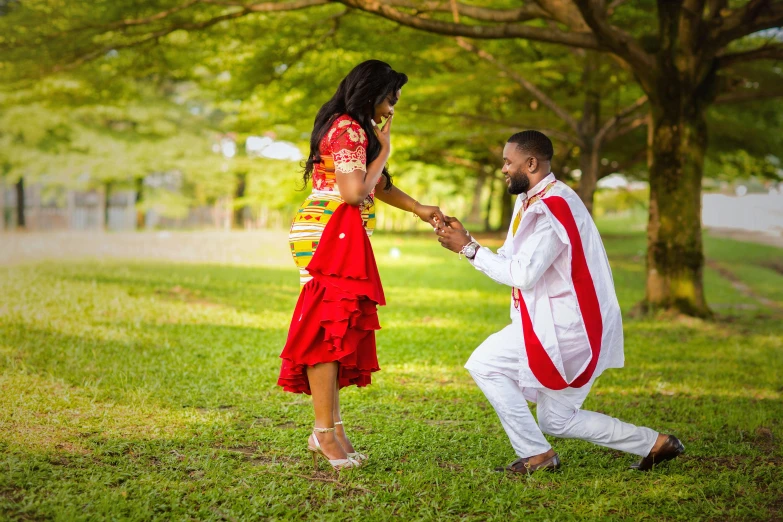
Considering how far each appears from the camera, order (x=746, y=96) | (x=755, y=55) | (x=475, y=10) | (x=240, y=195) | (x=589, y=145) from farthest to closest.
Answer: (x=240, y=195)
(x=589, y=145)
(x=746, y=96)
(x=755, y=55)
(x=475, y=10)

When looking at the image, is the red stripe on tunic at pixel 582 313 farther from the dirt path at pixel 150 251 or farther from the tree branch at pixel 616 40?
the dirt path at pixel 150 251

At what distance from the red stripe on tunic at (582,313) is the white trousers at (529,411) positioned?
10 cm

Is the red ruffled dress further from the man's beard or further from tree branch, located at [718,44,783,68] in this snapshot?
tree branch, located at [718,44,783,68]

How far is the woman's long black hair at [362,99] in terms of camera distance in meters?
4.31

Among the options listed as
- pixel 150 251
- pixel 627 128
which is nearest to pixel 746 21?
pixel 627 128

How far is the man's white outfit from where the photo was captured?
4.23 meters

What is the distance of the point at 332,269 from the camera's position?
4.34 metres

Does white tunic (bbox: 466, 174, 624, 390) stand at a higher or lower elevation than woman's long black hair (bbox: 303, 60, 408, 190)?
lower

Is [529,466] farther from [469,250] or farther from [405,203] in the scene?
[405,203]

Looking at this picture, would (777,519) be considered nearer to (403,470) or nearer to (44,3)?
(403,470)

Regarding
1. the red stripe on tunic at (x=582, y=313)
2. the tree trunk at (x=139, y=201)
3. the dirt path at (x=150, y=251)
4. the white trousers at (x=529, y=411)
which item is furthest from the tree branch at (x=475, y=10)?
the tree trunk at (x=139, y=201)

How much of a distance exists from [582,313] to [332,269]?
4.58ft

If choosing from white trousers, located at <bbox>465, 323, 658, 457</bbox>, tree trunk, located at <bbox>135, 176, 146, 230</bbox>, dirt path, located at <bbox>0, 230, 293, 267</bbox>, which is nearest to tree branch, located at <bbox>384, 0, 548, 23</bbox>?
white trousers, located at <bbox>465, 323, 658, 457</bbox>

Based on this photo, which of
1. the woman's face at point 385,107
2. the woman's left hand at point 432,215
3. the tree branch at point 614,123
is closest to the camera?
the woman's face at point 385,107
